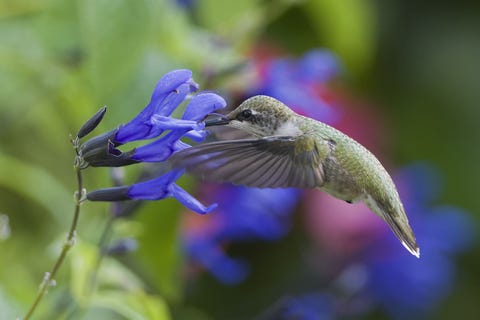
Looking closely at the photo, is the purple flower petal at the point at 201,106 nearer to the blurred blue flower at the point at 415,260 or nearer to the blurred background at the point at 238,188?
the blurred background at the point at 238,188

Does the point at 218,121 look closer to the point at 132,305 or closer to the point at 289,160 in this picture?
the point at 289,160

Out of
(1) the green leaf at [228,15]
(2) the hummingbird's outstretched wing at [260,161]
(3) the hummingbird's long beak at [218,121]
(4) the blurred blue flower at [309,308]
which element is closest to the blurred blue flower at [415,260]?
(4) the blurred blue flower at [309,308]

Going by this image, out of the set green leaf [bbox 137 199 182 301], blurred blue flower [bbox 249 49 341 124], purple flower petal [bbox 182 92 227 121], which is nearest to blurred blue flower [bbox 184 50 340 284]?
blurred blue flower [bbox 249 49 341 124]

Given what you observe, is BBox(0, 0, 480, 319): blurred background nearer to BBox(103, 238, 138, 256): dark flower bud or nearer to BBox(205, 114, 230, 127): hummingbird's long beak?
BBox(103, 238, 138, 256): dark flower bud

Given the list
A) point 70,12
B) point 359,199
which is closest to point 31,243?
point 70,12

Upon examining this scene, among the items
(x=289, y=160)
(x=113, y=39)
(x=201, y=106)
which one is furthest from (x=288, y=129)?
(x=113, y=39)

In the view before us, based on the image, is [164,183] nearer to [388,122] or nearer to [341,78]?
[341,78]

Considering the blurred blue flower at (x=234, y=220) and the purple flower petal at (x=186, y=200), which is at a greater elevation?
the blurred blue flower at (x=234, y=220)

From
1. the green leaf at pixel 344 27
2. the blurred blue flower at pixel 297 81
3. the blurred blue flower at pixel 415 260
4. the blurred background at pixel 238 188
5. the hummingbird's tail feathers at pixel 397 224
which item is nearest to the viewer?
the hummingbird's tail feathers at pixel 397 224
